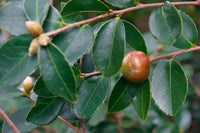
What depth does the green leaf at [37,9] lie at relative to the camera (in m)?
0.65

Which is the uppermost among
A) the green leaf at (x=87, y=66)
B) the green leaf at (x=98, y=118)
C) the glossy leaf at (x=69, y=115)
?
the green leaf at (x=87, y=66)

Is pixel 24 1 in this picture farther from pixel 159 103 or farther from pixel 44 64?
pixel 159 103

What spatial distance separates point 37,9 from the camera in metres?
0.66

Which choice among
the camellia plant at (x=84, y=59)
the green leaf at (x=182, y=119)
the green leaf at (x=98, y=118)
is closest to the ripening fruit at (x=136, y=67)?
the camellia plant at (x=84, y=59)

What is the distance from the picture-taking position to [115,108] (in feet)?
2.62

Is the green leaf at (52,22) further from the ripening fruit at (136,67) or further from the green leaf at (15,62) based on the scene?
the ripening fruit at (136,67)

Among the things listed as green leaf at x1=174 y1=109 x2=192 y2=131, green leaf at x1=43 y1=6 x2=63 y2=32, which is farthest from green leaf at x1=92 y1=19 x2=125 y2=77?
green leaf at x1=174 y1=109 x2=192 y2=131

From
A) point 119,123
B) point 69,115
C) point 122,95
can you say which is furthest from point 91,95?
point 119,123

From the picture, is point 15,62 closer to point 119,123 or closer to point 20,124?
point 20,124

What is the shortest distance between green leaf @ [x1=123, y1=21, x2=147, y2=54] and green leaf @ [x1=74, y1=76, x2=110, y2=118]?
0.43ft

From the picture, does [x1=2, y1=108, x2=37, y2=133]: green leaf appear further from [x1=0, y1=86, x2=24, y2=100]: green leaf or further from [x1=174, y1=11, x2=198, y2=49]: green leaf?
[x1=174, y1=11, x2=198, y2=49]: green leaf

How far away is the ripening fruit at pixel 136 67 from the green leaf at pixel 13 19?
0.30 m

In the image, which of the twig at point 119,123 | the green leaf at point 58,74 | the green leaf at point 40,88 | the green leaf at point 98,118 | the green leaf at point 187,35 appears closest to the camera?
the green leaf at point 58,74

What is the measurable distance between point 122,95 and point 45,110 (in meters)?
0.23
